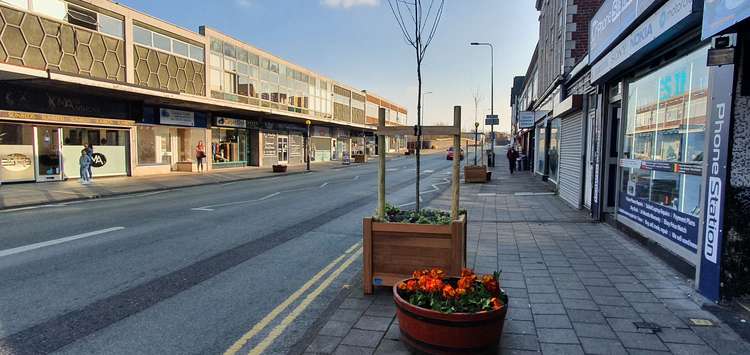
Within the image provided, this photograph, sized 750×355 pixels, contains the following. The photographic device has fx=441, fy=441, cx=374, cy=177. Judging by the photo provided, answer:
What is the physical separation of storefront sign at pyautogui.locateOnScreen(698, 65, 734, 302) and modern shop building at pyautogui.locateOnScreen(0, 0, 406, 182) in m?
18.9

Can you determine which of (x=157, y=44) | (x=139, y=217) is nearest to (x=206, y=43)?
(x=157, y=44)

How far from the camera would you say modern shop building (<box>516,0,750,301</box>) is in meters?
4.41

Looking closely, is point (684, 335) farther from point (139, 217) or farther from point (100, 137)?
point (100, 137)

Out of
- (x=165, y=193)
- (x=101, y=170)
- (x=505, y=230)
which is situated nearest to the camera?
Answer: (x=505, y=230)

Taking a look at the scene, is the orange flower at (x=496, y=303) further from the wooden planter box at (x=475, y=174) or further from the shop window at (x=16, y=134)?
the shop window at (x=16, y=134)

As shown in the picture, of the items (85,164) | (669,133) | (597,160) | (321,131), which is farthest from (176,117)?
(669,133)

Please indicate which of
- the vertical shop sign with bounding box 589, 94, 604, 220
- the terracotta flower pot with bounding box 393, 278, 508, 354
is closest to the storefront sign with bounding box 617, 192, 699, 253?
the vertical shop sign with bounding box 589, 94, 604, 220

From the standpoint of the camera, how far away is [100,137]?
70.5 feet

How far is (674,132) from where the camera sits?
252 inches

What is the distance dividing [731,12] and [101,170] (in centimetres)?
2411

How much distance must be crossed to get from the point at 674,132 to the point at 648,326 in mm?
3595

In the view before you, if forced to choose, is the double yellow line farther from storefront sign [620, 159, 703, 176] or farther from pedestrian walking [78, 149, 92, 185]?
pedestrian walking [78, 149, 92, 185]

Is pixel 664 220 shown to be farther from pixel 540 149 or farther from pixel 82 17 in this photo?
pixel 82 17

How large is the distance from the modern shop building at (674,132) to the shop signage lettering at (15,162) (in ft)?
68.6
